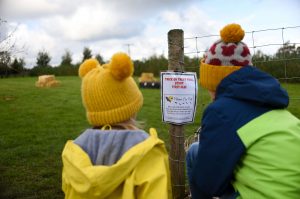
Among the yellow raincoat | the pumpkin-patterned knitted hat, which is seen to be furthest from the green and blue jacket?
the yellow raincoat

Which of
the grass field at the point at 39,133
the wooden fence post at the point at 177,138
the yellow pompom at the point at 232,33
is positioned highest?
the yellow pompom at the point at 232,33

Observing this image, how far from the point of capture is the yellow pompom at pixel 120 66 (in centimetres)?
220

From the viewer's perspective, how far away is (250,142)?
6.68ft

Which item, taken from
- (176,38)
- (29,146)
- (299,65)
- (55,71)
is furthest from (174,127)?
(55,71)

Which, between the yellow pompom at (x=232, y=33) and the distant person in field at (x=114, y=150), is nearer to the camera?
the distant person in field at (x=114, y=150)

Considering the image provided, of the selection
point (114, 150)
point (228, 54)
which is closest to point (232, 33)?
point (228, 54)

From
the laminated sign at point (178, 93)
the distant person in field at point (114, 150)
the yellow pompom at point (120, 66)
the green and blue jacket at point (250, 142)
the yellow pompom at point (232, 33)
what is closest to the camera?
the green and blue jacket at point (250, 142)

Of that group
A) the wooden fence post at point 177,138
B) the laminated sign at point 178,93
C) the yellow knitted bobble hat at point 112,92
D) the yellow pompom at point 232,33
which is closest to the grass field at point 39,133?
the wooden fence post at point 177,138

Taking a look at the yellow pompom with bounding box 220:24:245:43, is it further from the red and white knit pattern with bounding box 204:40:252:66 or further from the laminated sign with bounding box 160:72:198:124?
the laminated sign with bounding box 160:72:198:124

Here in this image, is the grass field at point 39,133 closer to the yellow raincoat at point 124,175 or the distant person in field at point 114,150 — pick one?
the distant person in field at point 114,150

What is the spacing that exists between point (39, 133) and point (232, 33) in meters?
5.78

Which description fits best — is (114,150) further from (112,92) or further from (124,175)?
(112,92)

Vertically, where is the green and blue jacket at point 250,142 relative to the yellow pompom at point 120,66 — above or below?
below

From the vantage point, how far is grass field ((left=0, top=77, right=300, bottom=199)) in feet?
14.8
